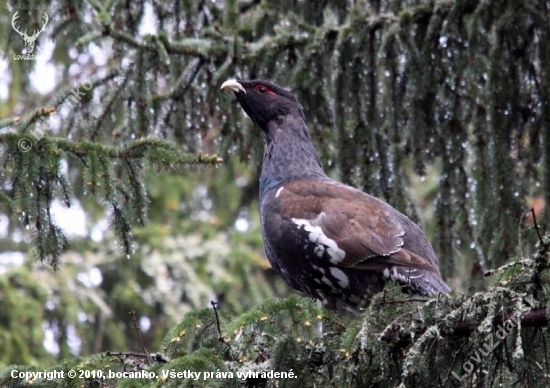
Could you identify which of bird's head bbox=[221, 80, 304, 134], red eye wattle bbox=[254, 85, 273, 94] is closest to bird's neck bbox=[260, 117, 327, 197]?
bird's head bbox=[221, 80, 304, 134]

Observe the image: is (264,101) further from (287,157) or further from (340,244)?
(340,244)

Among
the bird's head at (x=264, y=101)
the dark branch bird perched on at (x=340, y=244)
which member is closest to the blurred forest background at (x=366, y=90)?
the bird's head at (x=264, y=101)

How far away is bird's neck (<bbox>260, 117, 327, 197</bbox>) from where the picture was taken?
5.93 m

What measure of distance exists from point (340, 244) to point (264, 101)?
1459 mm

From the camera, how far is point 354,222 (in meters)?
5.27

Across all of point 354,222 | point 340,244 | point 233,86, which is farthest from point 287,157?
point 340,244

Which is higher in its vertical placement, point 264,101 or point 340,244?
point 264,101

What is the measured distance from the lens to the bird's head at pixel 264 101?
607cm

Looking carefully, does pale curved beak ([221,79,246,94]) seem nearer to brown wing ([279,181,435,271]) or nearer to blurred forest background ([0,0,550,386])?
blurred forest background ([0,0,550,386])

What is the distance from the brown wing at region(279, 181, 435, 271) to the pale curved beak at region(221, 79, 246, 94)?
86 centimetres

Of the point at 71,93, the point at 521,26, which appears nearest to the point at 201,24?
the point at 71,93

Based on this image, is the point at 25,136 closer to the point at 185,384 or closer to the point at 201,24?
the point at 185,384

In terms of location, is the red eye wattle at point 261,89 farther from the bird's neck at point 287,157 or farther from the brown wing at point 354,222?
the brown wing at point 354,222

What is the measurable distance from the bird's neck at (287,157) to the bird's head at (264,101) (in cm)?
8
